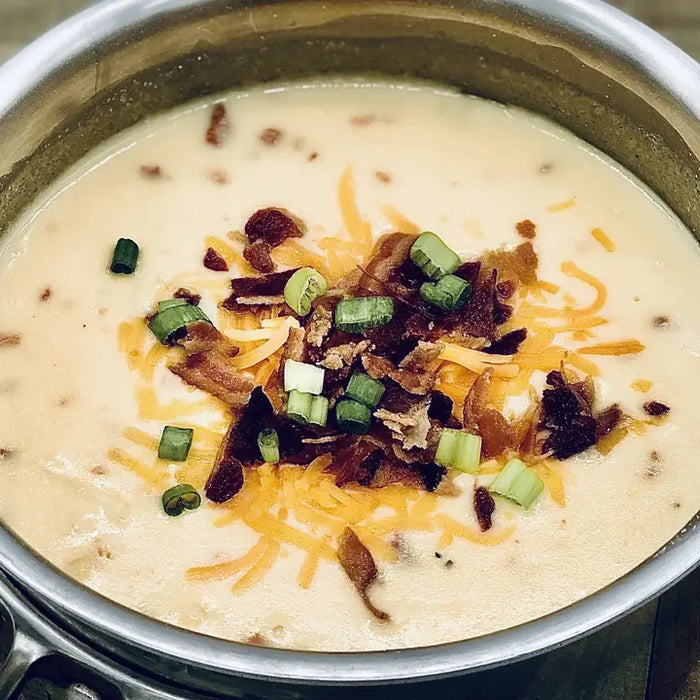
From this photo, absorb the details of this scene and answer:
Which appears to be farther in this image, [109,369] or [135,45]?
[135,45]

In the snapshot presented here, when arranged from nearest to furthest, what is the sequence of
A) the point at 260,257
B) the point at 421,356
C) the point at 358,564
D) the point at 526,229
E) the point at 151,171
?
the point at 358,564 → the point at 421,356 → the point at 260,257 → the point at 526,229 → the point at 151,171

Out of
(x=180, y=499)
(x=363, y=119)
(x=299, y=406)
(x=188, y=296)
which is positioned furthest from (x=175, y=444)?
(x=363, y=119)

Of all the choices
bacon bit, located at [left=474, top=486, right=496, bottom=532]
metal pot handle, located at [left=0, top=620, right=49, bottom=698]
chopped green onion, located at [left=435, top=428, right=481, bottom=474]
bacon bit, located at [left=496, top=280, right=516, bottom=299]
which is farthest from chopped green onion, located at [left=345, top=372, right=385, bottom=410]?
metal pot handle, located at [left=0, top=620, right=49, bottom=698]

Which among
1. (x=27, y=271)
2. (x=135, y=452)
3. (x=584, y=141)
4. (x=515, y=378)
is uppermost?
(x=584, y=141)

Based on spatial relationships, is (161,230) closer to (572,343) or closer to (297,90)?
(297,90)

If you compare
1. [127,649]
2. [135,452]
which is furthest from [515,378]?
[127,649]

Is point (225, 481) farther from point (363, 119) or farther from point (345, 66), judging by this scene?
point (345, 66)
